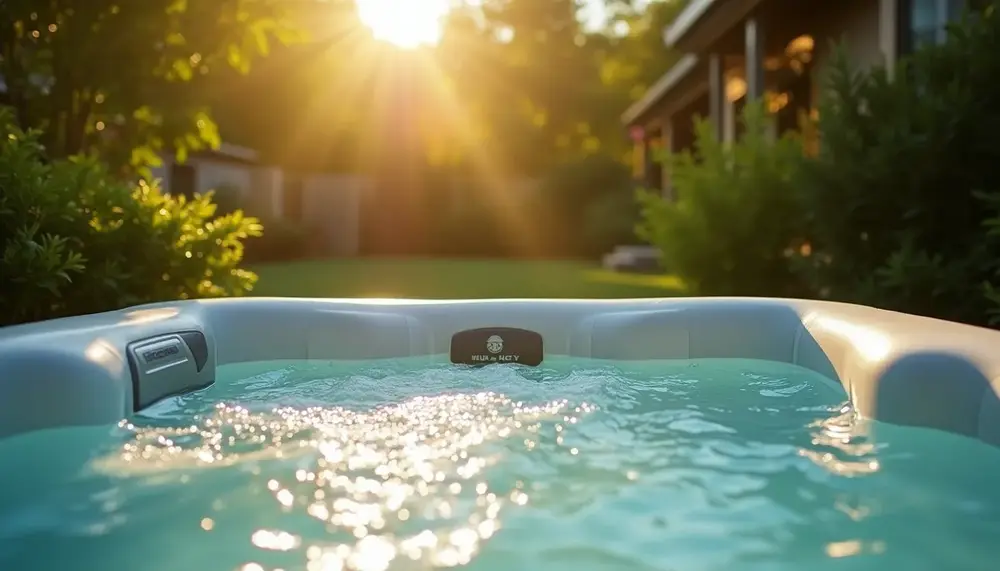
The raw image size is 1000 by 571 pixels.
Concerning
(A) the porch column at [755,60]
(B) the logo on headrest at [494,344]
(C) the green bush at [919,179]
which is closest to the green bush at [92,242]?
(B) the logo on headrest at [494,344]

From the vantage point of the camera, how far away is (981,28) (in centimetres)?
372

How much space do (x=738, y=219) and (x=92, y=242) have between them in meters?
3.84

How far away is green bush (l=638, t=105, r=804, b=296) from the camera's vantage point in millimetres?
5602

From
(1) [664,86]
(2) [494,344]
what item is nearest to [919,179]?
(2) [494,344]

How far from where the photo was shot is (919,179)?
3.96m

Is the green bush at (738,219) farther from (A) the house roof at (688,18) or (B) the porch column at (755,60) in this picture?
(A) the house roof at (688,18)

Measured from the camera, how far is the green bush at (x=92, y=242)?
12.0ft

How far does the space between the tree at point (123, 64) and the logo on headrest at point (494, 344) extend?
322cm

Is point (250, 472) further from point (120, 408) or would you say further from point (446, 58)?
point (446, 58)

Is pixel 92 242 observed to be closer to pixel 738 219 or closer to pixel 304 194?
pixel 738 219

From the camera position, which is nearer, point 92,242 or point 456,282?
point 92,242

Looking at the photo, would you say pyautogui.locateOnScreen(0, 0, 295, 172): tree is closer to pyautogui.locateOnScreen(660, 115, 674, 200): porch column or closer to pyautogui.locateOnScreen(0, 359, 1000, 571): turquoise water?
pyautogui.locateOnScreen(0, 359, 1000, 571): turquoise water

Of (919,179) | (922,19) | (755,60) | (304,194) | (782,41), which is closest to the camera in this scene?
(919,179)

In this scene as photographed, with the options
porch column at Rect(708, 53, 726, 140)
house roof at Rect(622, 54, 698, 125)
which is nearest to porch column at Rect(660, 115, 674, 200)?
house roof at Rect(622, 54, 698, 125)
